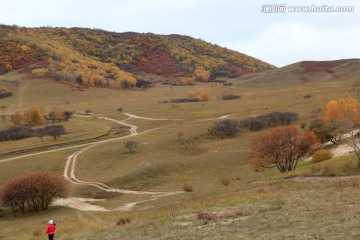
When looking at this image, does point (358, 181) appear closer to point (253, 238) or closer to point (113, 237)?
point (253, 238)

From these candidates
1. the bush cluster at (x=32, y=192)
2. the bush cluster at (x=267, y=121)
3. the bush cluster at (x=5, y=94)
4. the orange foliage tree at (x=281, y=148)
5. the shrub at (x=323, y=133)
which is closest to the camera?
the bush cluster at (x=32, y=192)

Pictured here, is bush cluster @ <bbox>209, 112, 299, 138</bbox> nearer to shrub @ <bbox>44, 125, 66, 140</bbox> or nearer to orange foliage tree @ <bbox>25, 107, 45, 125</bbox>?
shrub @ <bbox>44, 125, 66, 140</bbox>

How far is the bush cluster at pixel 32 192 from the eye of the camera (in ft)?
143

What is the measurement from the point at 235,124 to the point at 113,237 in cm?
6937

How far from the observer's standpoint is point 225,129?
86312 millimetres

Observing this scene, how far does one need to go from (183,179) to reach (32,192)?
2143 cm

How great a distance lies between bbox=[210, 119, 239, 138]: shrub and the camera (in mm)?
85875

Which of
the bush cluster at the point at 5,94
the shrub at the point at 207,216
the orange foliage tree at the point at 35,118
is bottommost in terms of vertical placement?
the shrub at the point at 207,216

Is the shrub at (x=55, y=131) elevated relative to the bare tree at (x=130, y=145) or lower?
elevated

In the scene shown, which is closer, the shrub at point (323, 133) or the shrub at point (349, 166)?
the shrub at point (349, 166)

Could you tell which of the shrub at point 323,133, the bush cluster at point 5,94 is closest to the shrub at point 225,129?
the shrub at point 323,133

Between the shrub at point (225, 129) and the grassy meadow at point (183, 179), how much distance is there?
6.69ft

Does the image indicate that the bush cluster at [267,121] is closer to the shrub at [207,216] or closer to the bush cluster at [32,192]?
the bush cluster at [32,192]

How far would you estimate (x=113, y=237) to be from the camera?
22.2 metres
